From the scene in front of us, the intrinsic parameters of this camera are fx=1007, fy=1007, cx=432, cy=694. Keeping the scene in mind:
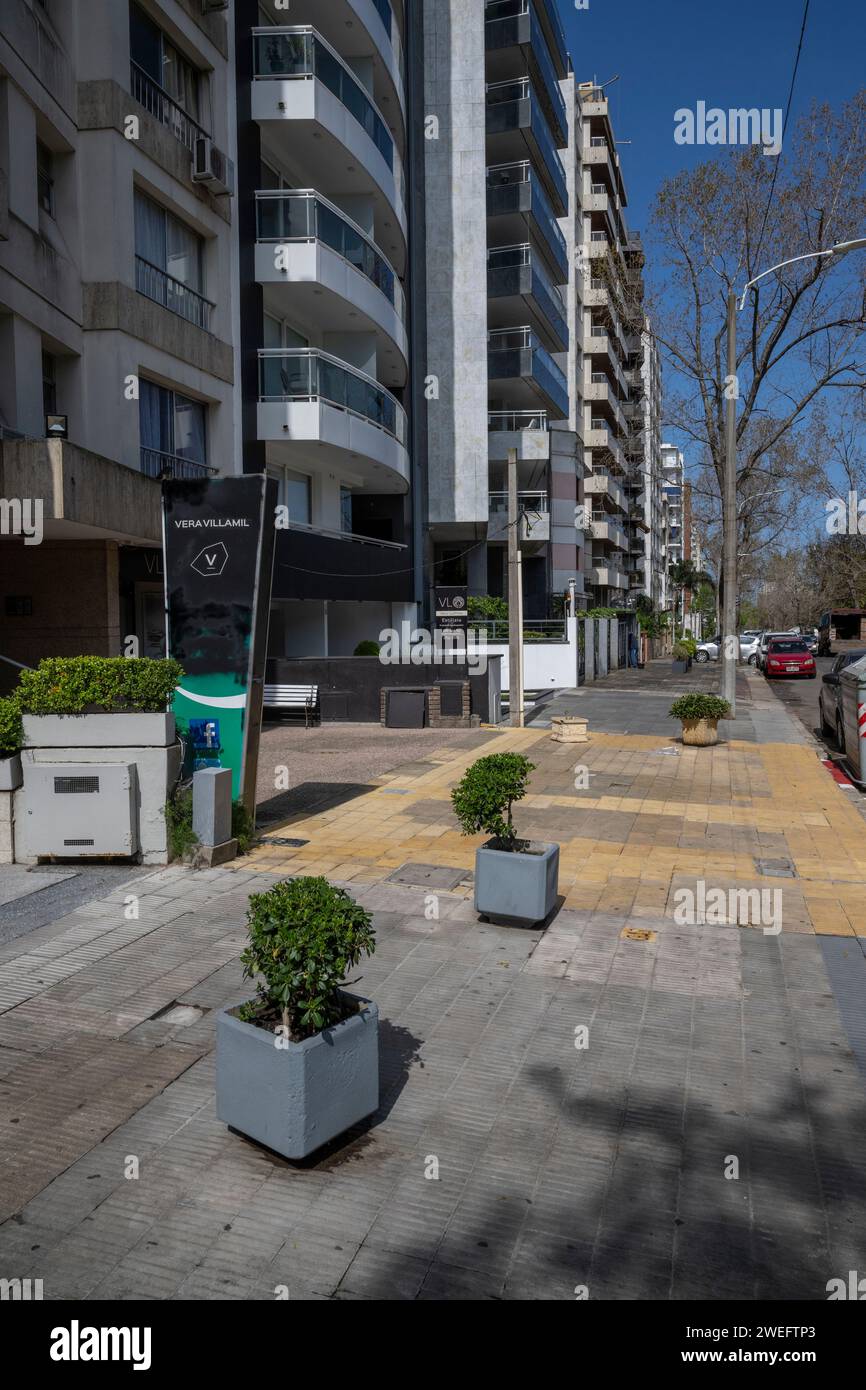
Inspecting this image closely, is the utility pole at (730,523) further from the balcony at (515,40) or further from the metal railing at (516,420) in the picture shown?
the balcony at (515,40)

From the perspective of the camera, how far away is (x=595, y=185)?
2269 inches

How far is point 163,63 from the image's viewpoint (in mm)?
17375

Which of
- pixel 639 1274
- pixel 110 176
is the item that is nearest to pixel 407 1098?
pixel 639 1274

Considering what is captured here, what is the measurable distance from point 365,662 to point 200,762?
12547 mm

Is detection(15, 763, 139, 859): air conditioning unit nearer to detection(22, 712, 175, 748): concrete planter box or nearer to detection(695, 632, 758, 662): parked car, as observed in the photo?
detection(22, 712, 175, 748): concrete planter box

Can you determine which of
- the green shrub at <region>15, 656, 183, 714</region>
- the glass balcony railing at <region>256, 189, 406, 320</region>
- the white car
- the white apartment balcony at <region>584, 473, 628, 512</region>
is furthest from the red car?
the green shrub at <region>15, 656, 183, 714</region>

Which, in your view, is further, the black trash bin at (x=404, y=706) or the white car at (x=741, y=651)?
the white car at (x=741, y=651)

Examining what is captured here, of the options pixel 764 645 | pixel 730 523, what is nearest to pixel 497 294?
pixel 730 523

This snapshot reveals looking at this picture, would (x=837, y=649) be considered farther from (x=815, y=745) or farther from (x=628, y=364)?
(x=815, y=745)

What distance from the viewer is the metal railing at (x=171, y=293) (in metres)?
16.6

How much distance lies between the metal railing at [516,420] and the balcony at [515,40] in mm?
12744

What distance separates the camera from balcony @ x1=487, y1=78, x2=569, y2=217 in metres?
37.7

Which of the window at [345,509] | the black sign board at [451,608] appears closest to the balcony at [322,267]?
the window at [345,509]

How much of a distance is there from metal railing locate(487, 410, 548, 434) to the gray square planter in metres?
34.5
